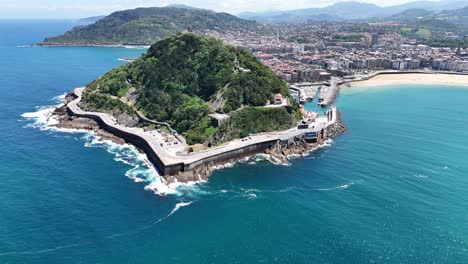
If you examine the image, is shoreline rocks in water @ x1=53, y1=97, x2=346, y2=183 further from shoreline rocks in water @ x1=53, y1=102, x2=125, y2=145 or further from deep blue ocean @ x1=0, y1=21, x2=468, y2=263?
deep blue ocean @ x1=0, y1=21, x2=468, y2=263

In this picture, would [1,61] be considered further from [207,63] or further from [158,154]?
[158,154]

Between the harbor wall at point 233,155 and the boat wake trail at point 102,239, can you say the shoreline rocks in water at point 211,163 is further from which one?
the boat wake trail at point 102,239

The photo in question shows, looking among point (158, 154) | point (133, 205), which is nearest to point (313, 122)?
point (158, 154)

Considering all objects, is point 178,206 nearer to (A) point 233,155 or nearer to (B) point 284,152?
(A) point 233,155

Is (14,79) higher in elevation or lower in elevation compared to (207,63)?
lower

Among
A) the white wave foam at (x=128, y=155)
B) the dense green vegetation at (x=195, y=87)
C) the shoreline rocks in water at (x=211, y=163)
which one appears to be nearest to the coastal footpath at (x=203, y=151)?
the shoreline rocks in water at (x=211, y=163)

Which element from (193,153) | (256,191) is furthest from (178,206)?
(193,153)
